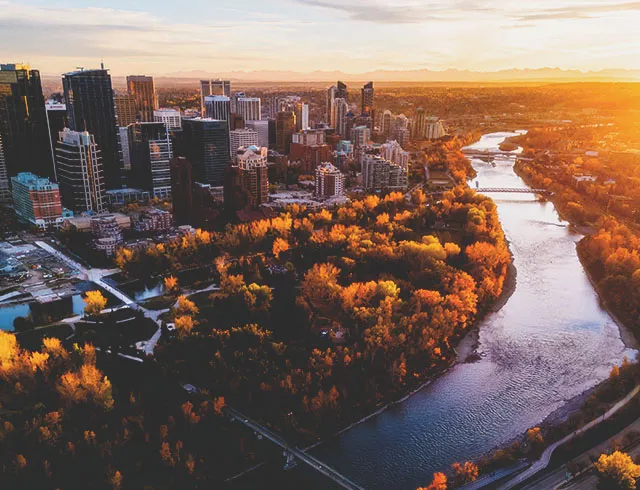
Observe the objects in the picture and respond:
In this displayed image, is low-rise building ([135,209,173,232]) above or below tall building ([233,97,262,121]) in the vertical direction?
below

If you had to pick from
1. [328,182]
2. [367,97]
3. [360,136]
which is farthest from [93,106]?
[367,97]

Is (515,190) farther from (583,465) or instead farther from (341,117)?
(583,465)

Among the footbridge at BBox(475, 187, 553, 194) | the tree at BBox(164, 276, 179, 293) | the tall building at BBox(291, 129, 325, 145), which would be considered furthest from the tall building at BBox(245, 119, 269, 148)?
the tree at BBox(164, 276, 179, 293)

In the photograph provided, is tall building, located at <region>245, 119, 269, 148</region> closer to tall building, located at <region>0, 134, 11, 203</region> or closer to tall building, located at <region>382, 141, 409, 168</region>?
tall building, located at <region>382, 141, 409, 168</region>

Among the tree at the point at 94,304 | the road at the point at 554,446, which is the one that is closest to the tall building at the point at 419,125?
the tree at the point at 94,304

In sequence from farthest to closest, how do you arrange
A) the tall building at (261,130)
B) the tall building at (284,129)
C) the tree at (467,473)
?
the tall building at (261,130) < the tall building at (284,129) < the tree at (467,473)

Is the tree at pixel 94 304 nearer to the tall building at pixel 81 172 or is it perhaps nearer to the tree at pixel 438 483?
the tree at pixel 438 483

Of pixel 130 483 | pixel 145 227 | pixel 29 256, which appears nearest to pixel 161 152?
pixel 145 227
